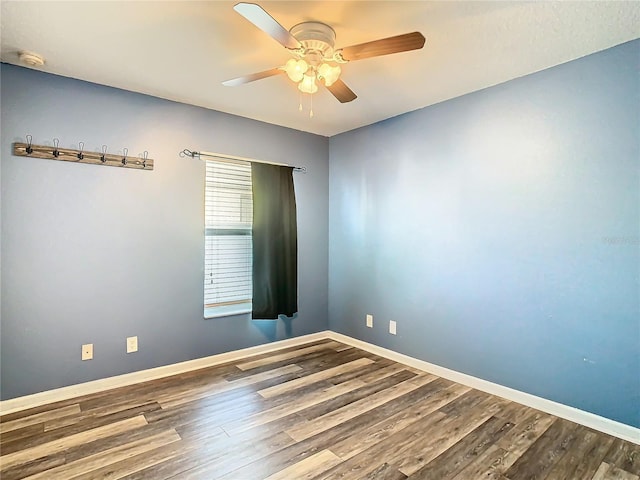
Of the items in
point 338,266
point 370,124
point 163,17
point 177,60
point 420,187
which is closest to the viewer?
point 163,17

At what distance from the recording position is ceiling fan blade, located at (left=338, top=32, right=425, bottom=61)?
5.23ft

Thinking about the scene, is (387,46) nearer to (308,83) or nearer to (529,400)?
(308,83)

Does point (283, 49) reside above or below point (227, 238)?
above

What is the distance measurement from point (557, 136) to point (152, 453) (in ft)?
10.9

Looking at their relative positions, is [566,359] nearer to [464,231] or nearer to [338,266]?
[464,231]

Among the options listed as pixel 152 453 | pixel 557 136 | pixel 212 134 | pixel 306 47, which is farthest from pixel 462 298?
pixel 212 134

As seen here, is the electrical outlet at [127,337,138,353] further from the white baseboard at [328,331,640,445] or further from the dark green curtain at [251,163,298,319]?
the white baseboard at [328,331,640,445]

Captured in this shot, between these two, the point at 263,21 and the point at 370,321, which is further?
the point at 370,321

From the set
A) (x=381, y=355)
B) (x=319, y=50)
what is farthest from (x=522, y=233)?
(x=319, y=50)

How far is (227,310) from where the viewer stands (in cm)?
355

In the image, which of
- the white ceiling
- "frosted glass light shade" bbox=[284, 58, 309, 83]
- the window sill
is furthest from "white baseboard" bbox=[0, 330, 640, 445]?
"frosted glass light shade" bbox=[284, 58, 309, 83]

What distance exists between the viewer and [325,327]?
429cm

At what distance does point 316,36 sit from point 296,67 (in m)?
0.22

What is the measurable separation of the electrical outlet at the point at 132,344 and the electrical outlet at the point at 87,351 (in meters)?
0.26
